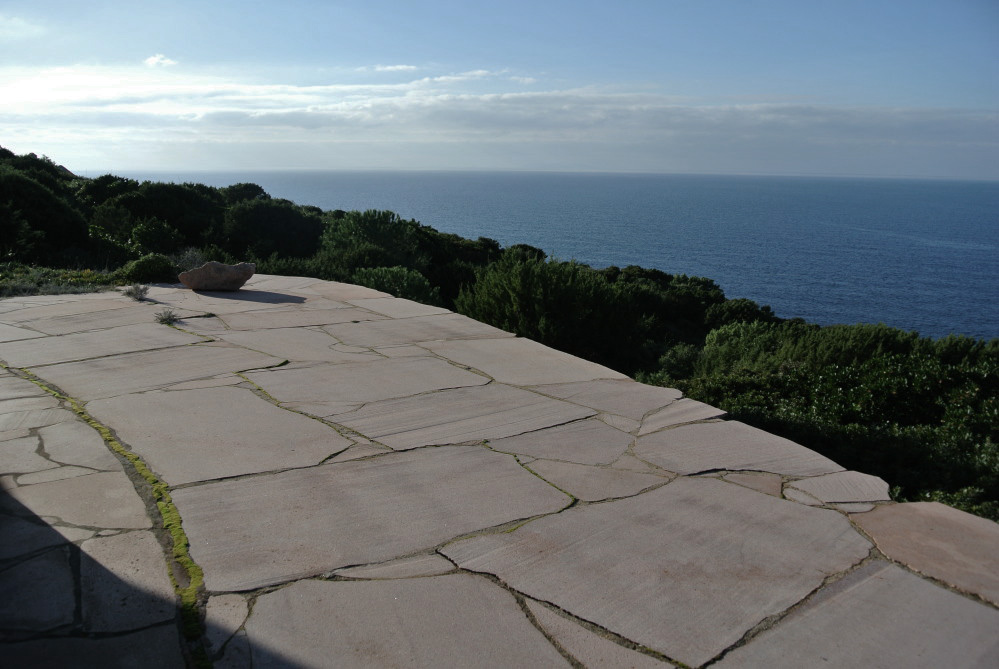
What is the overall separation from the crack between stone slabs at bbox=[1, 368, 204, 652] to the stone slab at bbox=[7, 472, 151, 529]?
0.14ft

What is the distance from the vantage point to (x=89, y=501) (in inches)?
94.0

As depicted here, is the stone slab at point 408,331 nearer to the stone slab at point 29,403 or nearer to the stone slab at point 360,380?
the stone slab at point 360,380

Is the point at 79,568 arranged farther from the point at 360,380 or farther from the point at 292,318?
the point at 292,318

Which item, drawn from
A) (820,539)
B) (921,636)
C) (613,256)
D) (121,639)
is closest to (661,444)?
(820,539)

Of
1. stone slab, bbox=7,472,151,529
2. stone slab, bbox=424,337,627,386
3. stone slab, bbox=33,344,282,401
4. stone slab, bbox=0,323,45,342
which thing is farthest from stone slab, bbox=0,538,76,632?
stone slab, bbox=0,323,45,342

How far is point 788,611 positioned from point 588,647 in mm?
587

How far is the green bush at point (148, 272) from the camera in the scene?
7.29m

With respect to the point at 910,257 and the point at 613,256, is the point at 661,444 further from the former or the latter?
the point at 910,257

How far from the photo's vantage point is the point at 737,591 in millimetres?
2027

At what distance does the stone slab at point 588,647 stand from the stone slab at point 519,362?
2.23m

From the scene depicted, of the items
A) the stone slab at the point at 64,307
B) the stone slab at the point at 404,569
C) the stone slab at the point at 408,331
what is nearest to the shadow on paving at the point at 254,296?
the stone slab at the point at 64,307

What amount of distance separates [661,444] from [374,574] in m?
1.57

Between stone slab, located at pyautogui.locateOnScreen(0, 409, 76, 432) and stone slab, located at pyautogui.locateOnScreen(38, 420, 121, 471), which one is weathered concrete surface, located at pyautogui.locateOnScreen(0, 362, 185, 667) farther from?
stone slab, located at pyautogui.locateOnScreen(0, 409, 76, 432)

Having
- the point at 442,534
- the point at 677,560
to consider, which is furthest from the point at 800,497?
the point at 442,534
